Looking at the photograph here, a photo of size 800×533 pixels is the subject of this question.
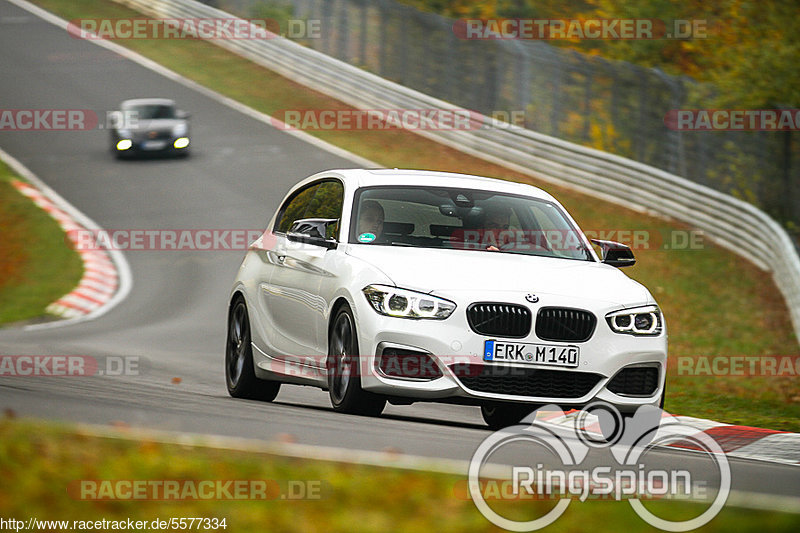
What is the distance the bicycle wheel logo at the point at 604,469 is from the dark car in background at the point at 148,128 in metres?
21.3

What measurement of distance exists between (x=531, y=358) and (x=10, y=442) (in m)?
3.51

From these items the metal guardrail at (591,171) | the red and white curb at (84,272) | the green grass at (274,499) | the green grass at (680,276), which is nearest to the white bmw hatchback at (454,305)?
the green grass at (274,499)

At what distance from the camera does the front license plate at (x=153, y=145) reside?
29688 mm

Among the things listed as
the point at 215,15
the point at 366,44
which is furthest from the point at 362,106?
the point at 215,15

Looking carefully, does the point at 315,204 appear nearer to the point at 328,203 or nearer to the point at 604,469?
the point at 328,203

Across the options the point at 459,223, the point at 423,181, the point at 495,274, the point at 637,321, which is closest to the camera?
the point at 495,274

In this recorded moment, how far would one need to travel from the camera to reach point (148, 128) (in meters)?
29.7

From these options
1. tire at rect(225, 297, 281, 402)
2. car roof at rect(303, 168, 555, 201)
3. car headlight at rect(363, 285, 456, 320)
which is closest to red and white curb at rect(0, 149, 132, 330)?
tire at rect(225, 297, 281, 402)

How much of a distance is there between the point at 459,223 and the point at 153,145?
21.2m

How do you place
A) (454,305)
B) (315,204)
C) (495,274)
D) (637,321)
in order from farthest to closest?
(315,204)
(637,321)
(495,274)
(454,305)

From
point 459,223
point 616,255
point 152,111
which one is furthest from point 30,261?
point 616,255

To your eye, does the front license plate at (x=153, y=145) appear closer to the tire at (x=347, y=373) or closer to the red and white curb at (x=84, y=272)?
the red and white curb at (x=84, y=272)

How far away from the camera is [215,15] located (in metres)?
40.9

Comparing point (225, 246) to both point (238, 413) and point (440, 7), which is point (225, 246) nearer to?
point (238, 413)
